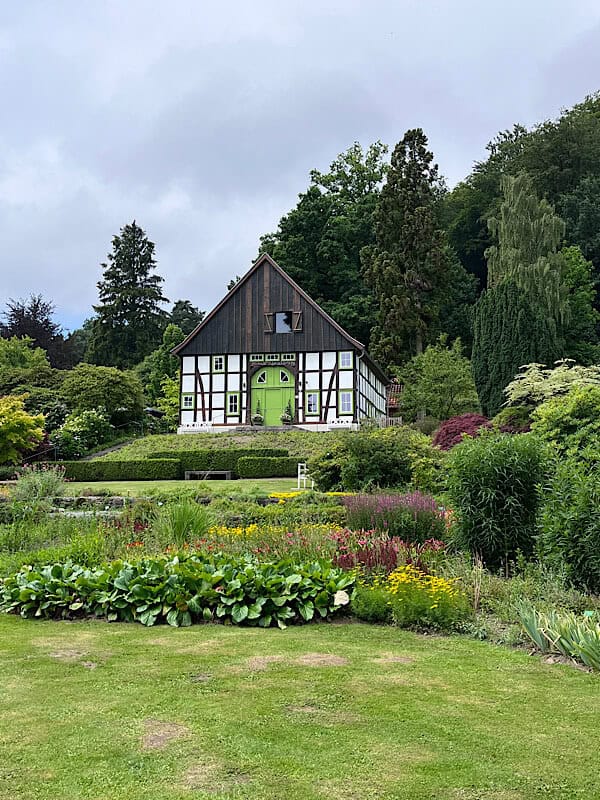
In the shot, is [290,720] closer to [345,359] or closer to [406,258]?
[345,359]

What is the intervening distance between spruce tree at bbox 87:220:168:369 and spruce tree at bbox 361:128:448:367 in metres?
20.6

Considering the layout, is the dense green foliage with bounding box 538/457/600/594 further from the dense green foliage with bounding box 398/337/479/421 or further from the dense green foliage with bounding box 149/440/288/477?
the dense green foliage with bounding box 398/337/479/421

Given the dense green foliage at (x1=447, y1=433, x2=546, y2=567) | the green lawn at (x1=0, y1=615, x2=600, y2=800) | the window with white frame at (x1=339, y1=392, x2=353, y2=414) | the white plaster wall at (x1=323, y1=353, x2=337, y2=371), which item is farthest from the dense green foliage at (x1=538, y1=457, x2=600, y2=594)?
the white plaster wall at (x1=323, y1=353, x2=337, y2=371)

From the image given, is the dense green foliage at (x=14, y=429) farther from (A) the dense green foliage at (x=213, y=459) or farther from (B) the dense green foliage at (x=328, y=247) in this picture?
(B) the dense green foliage at (x=328, y=247)

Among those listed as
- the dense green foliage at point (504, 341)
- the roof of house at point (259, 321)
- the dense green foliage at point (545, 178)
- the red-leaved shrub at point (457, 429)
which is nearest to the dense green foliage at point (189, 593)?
the red-leaved shrub at point (457, 429)

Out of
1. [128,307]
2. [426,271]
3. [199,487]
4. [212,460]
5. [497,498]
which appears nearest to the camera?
[497,498]

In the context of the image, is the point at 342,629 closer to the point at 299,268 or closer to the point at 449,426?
the point at 449,426

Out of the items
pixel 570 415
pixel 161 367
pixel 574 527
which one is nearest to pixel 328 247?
pixel 161 367

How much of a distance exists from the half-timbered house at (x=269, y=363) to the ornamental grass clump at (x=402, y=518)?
24074mm

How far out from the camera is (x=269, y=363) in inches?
1406

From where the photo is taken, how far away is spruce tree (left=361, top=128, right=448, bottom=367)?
4206 centimetres

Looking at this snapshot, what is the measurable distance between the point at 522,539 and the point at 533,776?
5350mm

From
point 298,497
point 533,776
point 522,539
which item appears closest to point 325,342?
point 298,497

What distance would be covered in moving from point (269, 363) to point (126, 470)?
44.7 feet
